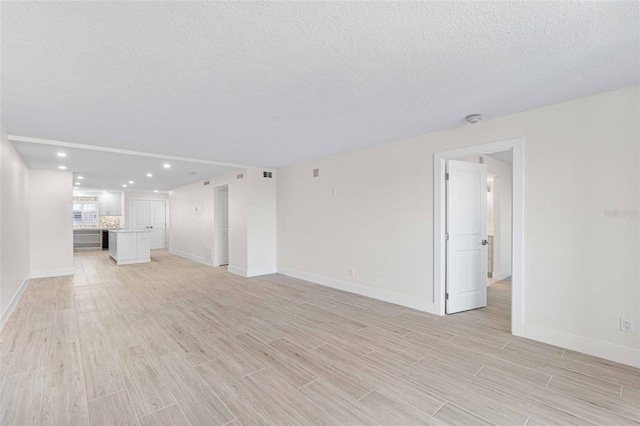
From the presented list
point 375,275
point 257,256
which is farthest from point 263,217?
point 375,275

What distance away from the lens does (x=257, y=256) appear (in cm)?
660

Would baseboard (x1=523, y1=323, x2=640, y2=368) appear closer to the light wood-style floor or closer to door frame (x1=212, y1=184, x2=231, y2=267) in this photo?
the light wood-style floor

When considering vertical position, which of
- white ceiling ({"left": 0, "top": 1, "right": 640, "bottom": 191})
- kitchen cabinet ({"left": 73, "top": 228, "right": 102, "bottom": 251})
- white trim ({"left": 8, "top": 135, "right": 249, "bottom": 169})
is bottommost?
kitchen cabinet ({"left": 73, "top": 228, "right": 102, "bottom": 251})

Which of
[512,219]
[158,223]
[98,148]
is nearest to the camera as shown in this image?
[512,219]

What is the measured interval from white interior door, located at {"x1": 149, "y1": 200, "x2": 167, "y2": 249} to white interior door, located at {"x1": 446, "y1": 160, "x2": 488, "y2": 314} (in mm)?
11975

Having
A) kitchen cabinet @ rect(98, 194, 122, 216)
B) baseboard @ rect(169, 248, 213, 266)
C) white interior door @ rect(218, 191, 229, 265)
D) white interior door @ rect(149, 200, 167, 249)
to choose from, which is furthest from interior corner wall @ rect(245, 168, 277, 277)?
kitchen cabinet @ rect(98, 194, 122, 216)

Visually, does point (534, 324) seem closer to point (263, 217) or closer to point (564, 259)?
point (564, 259)

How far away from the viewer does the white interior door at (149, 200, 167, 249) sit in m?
12.0

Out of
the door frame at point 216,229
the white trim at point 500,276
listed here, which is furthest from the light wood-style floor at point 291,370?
the door frame at point 216,229

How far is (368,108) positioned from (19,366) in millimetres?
4095

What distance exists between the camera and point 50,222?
646 centimetres

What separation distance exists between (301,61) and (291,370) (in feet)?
8.35

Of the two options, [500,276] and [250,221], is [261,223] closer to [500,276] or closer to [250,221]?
[250,221]

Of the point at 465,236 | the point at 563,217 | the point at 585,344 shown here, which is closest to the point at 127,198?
the point at 465,236
